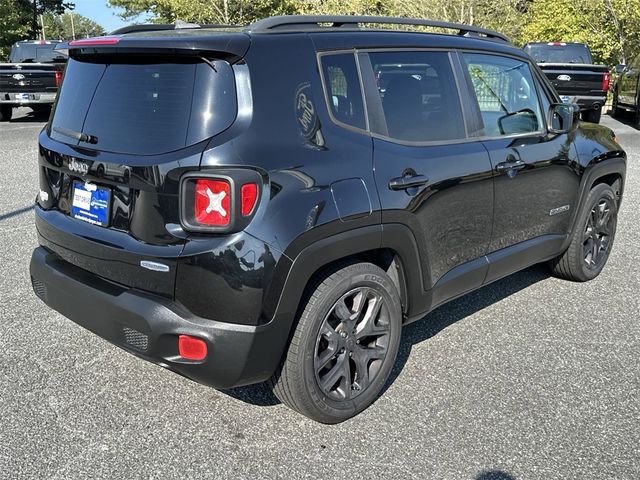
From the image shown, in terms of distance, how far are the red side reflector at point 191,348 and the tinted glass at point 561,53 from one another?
15.0m

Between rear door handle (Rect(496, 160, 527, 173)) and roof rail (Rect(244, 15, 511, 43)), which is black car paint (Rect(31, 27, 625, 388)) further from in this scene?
rear door handle (Rect(496, 160, 527, 173))

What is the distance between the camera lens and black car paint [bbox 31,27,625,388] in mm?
2629

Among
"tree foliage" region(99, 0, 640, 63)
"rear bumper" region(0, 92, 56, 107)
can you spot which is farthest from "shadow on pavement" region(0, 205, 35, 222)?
"tree foliage" region(99, 0, 640, 63)

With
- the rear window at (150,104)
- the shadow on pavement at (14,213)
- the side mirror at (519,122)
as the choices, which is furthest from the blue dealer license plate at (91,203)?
the shadow on pavement at (14,213)

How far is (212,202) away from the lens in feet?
8.51

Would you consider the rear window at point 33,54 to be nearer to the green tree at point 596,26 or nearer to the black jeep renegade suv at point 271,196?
the black jeep renegade suv at point 271,196

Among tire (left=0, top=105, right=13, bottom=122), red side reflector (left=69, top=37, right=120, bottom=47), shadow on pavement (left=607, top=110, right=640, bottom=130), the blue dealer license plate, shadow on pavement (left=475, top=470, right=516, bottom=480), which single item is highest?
red side reflector (left=69, top=37, right=120, bottom=47)

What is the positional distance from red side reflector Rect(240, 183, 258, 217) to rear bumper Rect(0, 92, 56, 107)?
1399 centimetres

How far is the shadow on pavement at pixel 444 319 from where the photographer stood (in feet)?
11.1

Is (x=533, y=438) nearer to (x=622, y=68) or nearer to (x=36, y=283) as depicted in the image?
(x=36, y=283)

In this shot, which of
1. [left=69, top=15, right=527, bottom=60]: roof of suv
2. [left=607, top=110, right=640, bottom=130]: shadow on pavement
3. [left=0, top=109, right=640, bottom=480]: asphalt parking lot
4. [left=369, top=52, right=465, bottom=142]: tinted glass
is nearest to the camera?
[left=69, top=15, right=527, bottom=60]: roof of suv

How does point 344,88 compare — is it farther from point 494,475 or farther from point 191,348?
point 494,475

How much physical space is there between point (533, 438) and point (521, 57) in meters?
2.55

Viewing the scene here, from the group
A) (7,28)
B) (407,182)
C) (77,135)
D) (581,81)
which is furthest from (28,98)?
(7,28)
